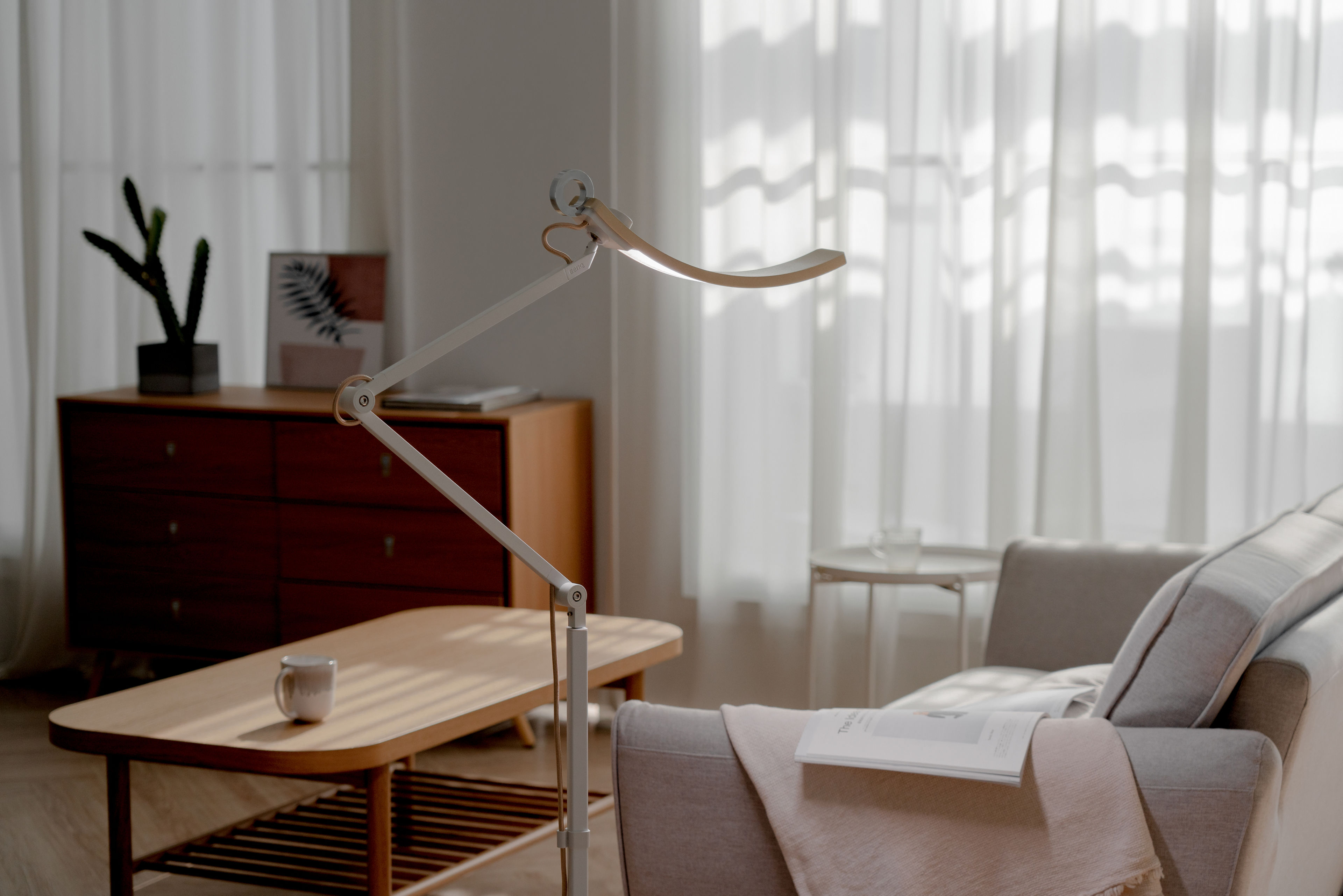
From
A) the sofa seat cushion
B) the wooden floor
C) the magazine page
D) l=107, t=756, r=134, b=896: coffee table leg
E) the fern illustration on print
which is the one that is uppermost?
the fern illustration on print

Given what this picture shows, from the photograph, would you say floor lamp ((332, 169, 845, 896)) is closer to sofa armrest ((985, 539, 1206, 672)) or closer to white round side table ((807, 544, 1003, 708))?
sofa armrest ((985, 539, 1206, 672))

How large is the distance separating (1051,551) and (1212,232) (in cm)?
94

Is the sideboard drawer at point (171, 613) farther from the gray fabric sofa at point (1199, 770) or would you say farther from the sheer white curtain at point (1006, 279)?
the gray fabric sofa at point (1199, 770)

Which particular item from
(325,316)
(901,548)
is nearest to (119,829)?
(901,548)

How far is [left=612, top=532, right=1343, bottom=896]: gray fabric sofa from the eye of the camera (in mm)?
1548

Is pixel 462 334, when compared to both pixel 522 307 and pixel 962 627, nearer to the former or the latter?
pixel 522 307

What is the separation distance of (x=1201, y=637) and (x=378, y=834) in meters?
1.28

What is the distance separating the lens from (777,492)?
3670 millimetres

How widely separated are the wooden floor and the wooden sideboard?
398 mm

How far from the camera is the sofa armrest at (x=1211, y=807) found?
1.54 meters

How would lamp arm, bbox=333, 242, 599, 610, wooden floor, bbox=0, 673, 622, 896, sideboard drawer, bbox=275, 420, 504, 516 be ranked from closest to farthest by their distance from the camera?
1. lamp arm, bbox=333, 242, 599, 610
2. wooden floor, bbox=0, 673, 622, 896
3. sideboard drawer, bbox=275, 420, 504, 516

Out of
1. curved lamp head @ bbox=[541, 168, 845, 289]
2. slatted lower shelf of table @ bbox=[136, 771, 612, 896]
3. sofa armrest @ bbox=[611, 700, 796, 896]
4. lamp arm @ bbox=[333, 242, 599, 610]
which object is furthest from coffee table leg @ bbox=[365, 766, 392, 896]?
curved lamp head @ bbox=[541, 168, 845, 289]

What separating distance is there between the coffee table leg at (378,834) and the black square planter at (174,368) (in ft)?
6.76

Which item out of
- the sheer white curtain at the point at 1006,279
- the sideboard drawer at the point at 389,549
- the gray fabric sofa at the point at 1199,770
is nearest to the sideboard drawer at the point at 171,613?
the sideboard drawer at the point at 389,549
